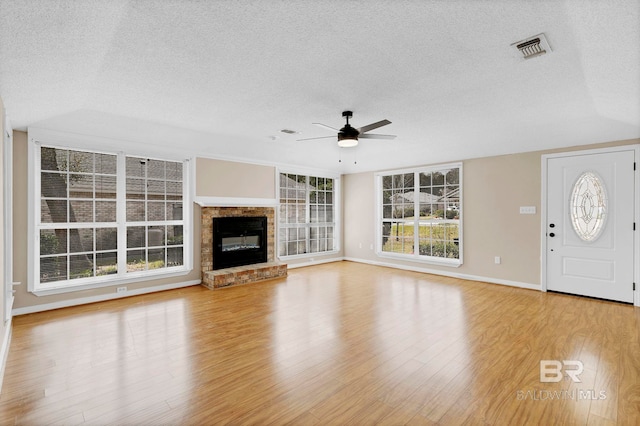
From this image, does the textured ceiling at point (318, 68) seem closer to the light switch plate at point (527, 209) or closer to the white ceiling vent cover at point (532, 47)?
the white ceiling vent cover at point (532, 47)

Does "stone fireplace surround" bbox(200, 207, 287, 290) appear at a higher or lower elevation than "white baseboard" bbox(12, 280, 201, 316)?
higher

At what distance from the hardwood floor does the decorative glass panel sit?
1.06m

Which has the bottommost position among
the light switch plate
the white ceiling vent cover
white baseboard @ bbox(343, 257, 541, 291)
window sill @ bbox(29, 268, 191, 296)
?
white baseboard @ bbox(343, 257, 541, 291)

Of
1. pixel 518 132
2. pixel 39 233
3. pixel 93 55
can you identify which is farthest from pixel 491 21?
pixel 39 233

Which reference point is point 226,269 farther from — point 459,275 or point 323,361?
point 459,275

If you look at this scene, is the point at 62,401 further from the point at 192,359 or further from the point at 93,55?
the point at 93,55

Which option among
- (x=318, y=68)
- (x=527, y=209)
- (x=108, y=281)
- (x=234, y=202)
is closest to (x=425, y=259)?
(x=527, y=209)

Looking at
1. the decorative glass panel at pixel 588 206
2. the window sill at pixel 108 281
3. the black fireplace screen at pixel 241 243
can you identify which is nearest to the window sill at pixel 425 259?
the decorative glass panel at pixel 588 206

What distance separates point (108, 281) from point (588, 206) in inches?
289

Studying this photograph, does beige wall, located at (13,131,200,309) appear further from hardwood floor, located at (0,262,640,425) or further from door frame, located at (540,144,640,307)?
door frame, located at (540,144,640,307)

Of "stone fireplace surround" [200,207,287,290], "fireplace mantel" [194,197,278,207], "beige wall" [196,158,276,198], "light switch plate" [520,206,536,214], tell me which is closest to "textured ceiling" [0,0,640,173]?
"beige wall" [196,158,276,198]

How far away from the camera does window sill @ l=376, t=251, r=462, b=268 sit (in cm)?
628

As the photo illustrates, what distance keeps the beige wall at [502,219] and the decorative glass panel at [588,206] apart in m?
0.47

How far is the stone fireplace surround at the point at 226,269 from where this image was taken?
17.9ft
